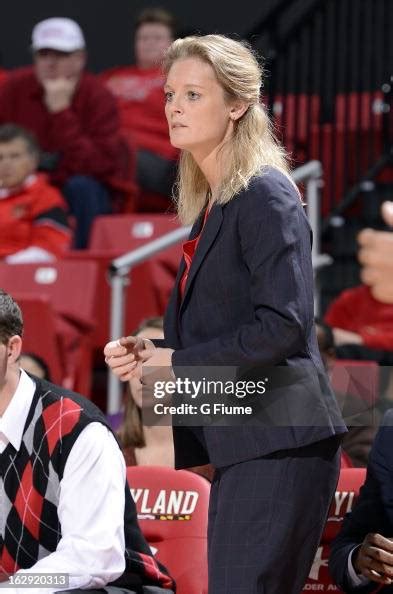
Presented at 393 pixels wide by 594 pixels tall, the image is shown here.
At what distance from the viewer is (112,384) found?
18.6ft

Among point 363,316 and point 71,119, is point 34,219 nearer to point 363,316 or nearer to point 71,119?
point 71,119

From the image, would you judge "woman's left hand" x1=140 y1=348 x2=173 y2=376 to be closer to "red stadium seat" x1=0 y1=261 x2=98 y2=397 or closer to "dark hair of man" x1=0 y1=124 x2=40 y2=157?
"red stadium seat" x1=0 y1=261 x2=98 y2=397

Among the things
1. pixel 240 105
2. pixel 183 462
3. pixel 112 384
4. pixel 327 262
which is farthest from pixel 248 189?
pixel 327 262

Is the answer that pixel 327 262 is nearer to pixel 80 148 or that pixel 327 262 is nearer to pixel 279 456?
pixel 80 148

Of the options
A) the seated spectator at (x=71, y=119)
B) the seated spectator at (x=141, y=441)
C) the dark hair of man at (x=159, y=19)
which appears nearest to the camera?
the seated spectator at (x=141, y=441)

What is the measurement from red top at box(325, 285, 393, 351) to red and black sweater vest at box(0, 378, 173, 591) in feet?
10.1

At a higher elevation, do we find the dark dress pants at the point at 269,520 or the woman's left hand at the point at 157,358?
the woman's left hand at the point at 157,358

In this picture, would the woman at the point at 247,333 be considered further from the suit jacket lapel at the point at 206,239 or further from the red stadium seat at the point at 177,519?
the red stadium seat at the point at 177,519

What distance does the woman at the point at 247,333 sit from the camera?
2451 millimetres

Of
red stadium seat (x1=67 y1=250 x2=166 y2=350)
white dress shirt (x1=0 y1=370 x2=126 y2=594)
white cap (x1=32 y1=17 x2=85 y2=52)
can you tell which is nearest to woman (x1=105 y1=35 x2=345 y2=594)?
white dress shirt (x1=0 y1=370 x2=126 y2=594)

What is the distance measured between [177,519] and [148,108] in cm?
487

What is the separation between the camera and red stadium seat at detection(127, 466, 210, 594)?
3312mm

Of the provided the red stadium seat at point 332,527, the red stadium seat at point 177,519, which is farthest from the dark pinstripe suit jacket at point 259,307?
the red stadium seat at point 332,527

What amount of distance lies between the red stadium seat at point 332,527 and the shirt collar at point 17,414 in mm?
886
